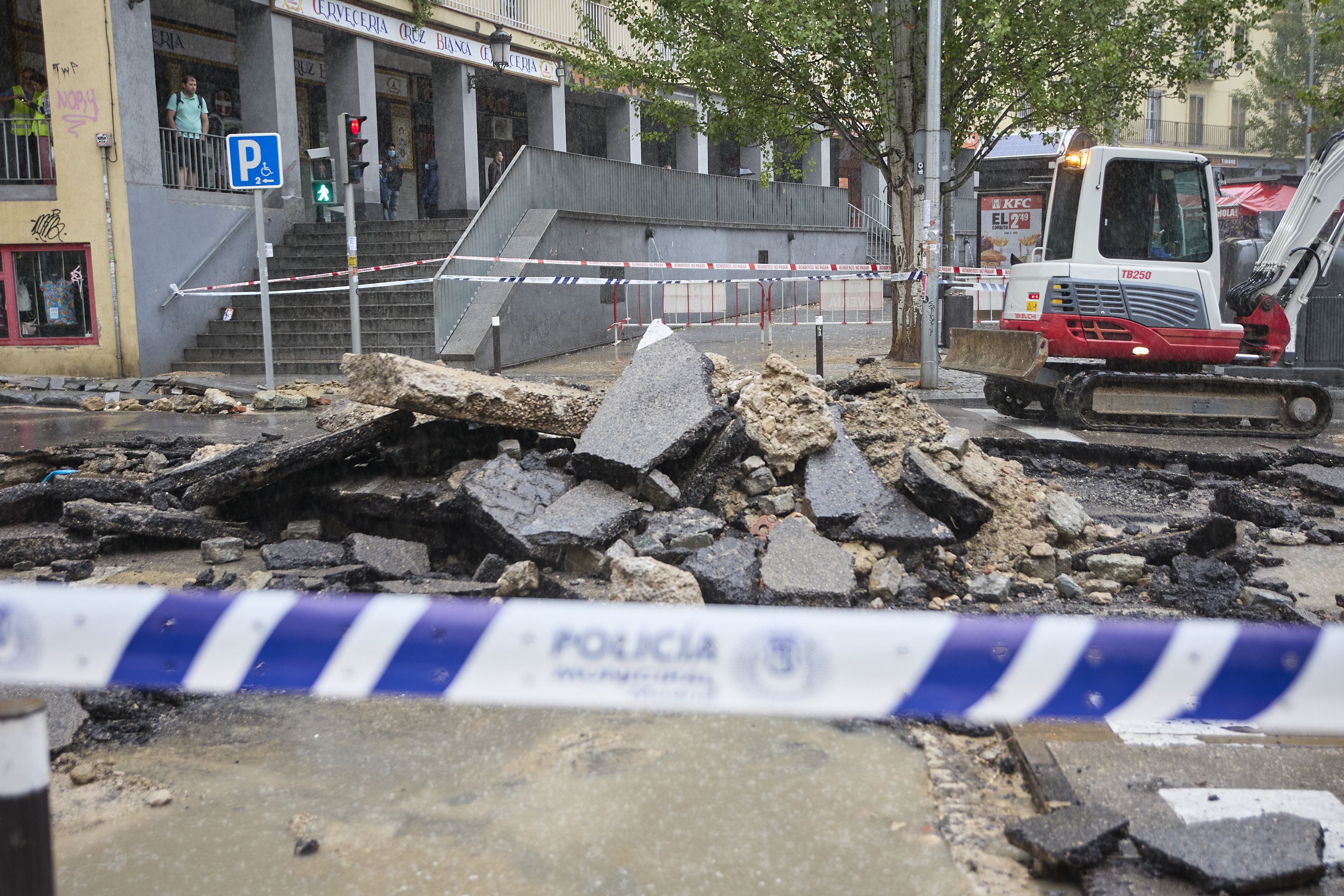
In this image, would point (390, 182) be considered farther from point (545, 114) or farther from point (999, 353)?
point (999, 353)

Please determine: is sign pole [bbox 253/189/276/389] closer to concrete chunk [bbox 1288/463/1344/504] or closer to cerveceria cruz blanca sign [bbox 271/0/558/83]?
cerveceria cruz blanca sign [bbox 271/0/558/83]

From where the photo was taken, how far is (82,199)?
17.7 m

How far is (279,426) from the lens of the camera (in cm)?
1219

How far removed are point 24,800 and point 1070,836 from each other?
2.64 m

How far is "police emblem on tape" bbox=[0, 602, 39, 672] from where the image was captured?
200 cm

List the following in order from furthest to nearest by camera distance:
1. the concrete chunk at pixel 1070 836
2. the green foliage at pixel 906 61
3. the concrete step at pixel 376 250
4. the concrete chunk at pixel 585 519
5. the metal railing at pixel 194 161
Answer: the concrete step at pixel 376 250
the metal railing at pixel 194 161
the green foliage at pixel 906 61
the concrete chunk at pixel 585 519
the concrete chunk at pixel 1070 836

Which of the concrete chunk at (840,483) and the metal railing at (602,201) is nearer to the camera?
the concrete chunk at (840,483)

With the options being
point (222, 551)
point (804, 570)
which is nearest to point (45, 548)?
point (222, 551)

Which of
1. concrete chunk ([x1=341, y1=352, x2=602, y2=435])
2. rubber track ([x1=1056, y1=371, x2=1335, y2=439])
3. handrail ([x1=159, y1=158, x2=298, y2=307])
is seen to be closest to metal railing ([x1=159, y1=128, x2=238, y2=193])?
handrail ([x1=159, y1=158, x2=298, y2=307])

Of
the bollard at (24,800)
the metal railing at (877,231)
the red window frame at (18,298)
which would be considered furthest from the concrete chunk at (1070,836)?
the metal railing at (877,231)

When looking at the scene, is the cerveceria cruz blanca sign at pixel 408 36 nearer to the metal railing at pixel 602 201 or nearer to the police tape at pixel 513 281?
the metal railing at pixel 602 201

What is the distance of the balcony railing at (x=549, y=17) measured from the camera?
25.7 meters

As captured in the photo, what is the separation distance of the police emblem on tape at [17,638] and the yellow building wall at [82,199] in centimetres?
1761

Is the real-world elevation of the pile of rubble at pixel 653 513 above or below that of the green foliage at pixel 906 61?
below
